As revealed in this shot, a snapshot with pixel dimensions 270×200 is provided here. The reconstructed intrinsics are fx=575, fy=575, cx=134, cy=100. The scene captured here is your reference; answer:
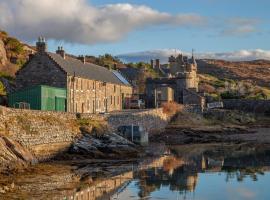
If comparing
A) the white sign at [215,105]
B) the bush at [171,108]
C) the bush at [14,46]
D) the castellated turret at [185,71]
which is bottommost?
the bush at [171,108]

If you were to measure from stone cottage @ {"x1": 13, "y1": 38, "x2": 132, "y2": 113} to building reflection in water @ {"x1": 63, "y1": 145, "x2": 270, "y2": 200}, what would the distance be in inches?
687

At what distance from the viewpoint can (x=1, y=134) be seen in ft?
121

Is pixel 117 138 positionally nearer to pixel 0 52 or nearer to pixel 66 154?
pixel 66 154

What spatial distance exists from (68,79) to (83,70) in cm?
894

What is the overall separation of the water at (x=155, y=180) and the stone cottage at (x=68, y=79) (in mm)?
18805

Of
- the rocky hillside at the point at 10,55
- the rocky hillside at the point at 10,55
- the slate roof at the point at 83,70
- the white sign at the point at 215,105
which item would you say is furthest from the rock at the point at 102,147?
the white sign at the point at 215,105

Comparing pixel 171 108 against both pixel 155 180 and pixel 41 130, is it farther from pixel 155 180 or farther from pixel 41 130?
pixel 155 180

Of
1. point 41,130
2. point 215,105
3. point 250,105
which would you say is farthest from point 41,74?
point 250,105

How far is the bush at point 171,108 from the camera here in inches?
3162

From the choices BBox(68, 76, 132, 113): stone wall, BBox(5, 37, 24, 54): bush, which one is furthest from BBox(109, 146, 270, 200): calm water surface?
BBox(5, 37, 24, 54): bush

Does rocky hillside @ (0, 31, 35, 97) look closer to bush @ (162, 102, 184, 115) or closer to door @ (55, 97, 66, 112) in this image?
door @ (55, 97, 66, 112)

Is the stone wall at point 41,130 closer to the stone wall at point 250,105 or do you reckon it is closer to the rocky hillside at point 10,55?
the rocky hillside at point 10,55

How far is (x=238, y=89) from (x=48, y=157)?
84987 mm

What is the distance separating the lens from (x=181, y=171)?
40.2 meters
